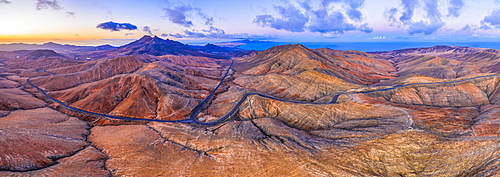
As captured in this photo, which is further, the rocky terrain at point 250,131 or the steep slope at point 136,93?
the steep slope at point 136,93

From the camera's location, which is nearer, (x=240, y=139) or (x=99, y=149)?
(x=99, y=149)

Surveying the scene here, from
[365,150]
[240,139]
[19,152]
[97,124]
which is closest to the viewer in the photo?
[19,152]

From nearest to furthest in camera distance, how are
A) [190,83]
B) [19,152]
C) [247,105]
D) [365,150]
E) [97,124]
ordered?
[19,152] < [365,150] < [97,124] < [247,105] < [190,83]

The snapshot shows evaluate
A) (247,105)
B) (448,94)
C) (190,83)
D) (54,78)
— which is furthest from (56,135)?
(448,94)

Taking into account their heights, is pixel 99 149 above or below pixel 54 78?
below

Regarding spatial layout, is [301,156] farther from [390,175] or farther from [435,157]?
[435,157]

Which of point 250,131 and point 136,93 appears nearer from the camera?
point 250,131

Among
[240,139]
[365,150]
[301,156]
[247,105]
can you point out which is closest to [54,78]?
[247,105]

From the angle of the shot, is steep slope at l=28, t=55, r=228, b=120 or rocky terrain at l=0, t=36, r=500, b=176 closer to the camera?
rocky terrain at l=0, t=36, r=500, b=176

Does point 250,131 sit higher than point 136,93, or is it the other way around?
point 136,93
